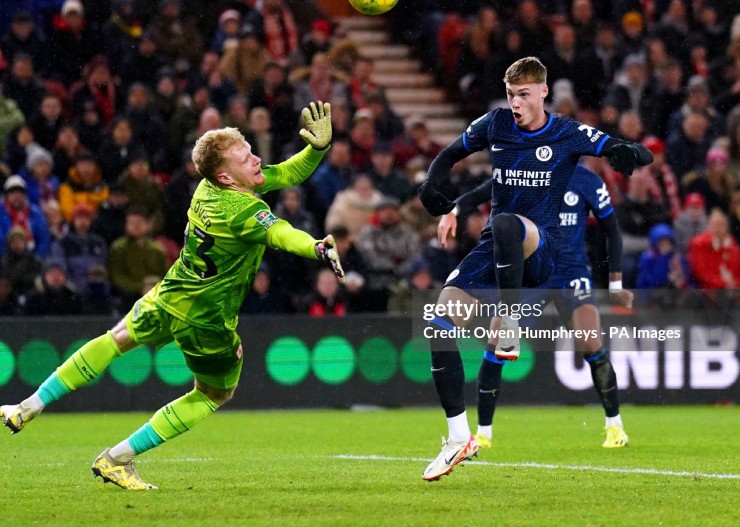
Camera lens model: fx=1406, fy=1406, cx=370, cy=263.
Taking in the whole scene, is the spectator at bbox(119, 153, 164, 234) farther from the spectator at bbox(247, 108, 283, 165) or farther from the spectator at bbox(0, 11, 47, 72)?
the spectator at bbox(0, 11, 47, 72)

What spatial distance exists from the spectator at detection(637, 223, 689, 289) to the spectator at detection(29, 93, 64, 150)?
278 inches

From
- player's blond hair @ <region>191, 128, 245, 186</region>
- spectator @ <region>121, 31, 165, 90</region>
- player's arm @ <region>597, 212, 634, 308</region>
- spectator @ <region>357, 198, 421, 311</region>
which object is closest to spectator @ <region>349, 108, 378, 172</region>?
spectator @ <region>357, 198, 421, 311</region>

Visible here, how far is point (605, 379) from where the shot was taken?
11.3 meters

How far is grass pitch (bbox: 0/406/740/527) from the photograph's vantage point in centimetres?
704

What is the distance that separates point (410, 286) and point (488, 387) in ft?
16.7

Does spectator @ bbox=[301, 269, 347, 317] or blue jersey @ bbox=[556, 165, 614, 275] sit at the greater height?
blue jersey @ bbox=[556, 165, 614, 275]

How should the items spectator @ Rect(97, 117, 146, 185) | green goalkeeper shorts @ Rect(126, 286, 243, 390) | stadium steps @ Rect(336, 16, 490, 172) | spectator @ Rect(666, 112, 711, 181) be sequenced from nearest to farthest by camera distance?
green goalkeeper shorts @ Rect(126, 286, 243, 390) → spectator @ Rect(97, 117, 146, 185) → spectator @ Rect(666, 112, 711, 181) → stadium steps @ Rect(336, 16, 490, 172)

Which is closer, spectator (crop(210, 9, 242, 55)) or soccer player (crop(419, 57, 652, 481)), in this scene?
soccer player (crop(419, 57, 652, 481))

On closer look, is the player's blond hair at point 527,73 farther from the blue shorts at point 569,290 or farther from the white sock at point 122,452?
the white sock at point 122,452

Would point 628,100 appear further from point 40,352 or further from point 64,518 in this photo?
point 64,518

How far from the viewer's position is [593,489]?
26.6 feet

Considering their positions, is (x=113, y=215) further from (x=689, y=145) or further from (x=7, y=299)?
(x=689, y=145)

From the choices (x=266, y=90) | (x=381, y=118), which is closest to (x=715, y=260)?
(x=381, y=118)

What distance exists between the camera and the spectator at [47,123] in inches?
653
